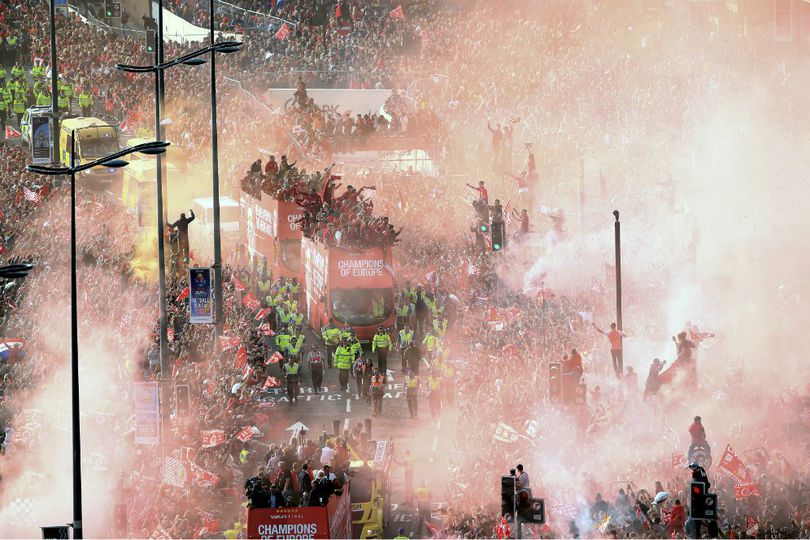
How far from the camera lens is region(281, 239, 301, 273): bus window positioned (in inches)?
1635

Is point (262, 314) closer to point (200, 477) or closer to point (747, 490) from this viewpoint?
point (200, 477)

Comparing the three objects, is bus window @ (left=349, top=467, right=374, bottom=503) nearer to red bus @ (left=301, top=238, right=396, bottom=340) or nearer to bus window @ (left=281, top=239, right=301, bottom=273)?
red bus @ (left=301, top=238, right=396, bottom=340)

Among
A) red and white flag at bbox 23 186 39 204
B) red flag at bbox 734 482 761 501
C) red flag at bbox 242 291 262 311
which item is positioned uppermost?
red and white flag at bbox 23 186 39 204

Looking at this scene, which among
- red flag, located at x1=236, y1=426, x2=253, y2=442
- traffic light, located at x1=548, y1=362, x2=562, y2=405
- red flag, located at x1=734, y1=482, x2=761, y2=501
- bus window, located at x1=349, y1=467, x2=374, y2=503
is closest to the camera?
red flag, located at x1=734, y1=482, x2=761, y2=501

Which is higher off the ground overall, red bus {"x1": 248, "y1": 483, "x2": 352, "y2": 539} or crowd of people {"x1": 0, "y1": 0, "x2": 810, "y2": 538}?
crowd of people {"x1": 0, "y1": 0, "x2": 810, "y2": 538}

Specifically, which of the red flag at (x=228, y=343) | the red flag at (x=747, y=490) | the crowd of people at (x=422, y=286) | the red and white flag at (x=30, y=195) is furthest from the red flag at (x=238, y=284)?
the red flag at (x=747, y=490)

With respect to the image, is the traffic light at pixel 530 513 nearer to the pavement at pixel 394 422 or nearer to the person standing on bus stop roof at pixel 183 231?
the pavement at pixel 394 422

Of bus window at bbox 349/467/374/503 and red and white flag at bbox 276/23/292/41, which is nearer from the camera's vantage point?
bus window at bbox 349/467/374/503

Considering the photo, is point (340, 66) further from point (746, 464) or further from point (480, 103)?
point (746, 464)

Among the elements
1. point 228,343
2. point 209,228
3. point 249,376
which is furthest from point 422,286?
point 249,376

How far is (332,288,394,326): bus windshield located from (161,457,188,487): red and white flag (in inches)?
435

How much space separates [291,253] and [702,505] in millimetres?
21273

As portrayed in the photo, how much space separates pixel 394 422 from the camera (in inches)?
1281

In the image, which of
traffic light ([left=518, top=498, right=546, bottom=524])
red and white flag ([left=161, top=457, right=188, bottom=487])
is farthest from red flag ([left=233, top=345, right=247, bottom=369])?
traffic light ([left=518, top=498, right=546, bottom=524])
